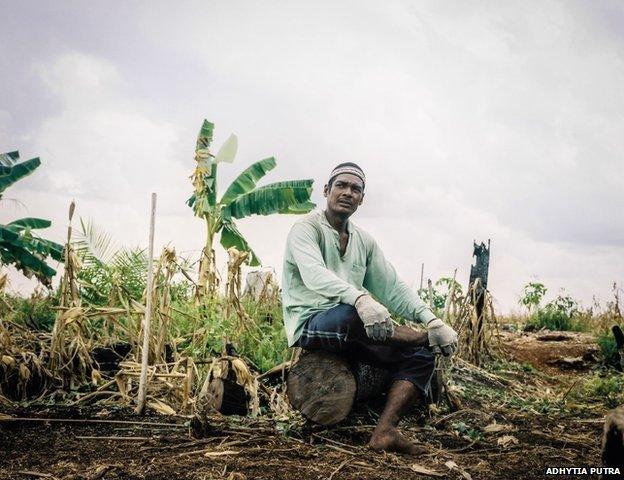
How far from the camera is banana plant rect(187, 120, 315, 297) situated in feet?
31.2

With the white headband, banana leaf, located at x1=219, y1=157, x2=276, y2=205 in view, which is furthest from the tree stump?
banana leaf, located at x1=219, y1=157, x2=276, y2=205

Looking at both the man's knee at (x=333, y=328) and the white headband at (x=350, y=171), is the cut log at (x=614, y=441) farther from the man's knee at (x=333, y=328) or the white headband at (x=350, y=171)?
the white headband at (x=350, y=171)

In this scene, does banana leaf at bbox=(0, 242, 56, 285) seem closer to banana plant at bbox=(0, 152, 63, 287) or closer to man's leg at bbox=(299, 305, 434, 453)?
banana plant at bbox=(0, 152, 63, 287)

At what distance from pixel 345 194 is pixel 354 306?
0.77 meters

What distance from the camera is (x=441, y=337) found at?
3488 millimetres

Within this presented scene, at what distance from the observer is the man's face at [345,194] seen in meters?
3.73

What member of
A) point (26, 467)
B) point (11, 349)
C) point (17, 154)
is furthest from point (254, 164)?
point (26, 467)

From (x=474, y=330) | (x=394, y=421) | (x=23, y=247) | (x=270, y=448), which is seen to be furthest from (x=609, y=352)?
(x=23, y=247)

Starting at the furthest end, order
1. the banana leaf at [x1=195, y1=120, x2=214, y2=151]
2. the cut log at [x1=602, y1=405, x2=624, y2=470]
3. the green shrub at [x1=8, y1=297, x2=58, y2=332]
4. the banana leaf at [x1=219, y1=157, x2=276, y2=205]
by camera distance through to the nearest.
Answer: the banana leaf at [x1=195, y1=120, x2=214, y2=151], the banana leaf at [x1=219, y1=157, x2=276, y2=205], the green shrub at [x1=8, y1=297, x2=58, y2=332], the cut log at [x1=602, y1=405, x2=624, y2=470]

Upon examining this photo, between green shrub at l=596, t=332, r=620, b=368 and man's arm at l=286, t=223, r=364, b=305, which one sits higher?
man's arm at l=286, t=223, r=364, b=305

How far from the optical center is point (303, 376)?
3568 mm

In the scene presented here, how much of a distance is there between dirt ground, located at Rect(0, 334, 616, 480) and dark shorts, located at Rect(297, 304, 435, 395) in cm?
41

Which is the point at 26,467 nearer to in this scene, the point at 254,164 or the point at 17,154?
the point at 254,164

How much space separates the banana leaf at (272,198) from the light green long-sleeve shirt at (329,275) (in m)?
5.44
